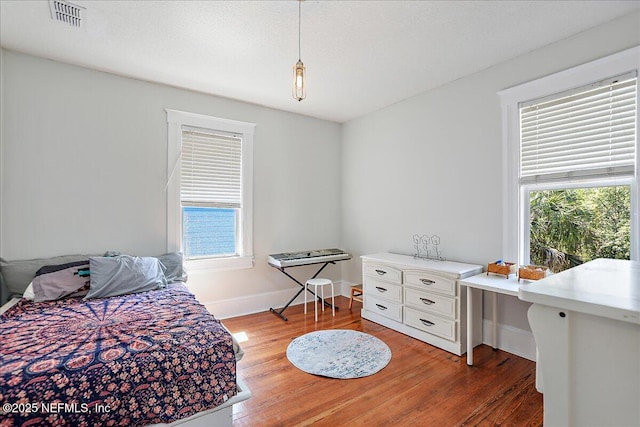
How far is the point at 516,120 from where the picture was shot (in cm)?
272

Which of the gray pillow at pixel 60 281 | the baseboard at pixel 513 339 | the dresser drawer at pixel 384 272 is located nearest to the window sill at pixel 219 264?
the gray pillow at pixel 60 281

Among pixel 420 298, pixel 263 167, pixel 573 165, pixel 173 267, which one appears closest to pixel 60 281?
pixel 173 267

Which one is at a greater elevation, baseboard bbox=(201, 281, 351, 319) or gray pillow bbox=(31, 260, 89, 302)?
gray pillow bbox=(31, 260, 89, 302)

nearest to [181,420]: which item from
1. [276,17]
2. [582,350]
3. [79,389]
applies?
[79,389]

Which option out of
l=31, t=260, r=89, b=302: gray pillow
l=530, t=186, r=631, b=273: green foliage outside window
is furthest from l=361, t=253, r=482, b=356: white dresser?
l=31, t=260, r=89, b=302: gray pillow

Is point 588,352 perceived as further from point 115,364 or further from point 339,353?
point 339,353

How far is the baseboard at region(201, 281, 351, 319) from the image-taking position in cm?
363

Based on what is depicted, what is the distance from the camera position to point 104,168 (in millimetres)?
3021

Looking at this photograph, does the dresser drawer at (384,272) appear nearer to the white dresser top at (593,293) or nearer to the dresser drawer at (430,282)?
the dresser drawer at (430,282)

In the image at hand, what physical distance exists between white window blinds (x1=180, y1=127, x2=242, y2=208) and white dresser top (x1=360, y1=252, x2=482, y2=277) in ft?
6.14

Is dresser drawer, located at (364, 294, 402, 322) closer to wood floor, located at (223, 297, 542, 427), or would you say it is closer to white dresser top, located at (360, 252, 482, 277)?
wood floor, located at (223, 297, 542, 427)

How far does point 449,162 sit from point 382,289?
5.14ft

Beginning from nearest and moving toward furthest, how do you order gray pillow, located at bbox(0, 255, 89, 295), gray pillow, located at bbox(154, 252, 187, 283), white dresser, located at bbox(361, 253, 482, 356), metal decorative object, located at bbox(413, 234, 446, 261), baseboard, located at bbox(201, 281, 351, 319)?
gray pillow, located at bbox(0, 255, 89, 295) → white dresser, located at bbox(361, 253, 482, 356) → gray pillow, located at bbox(154, 252, 187, 283) → metal decorative object, located at bbox(413, 234, 446, 261) → baseboard, located at bbox(201, 281, 351, 319)

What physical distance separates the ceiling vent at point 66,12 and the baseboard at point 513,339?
417 centimetres
